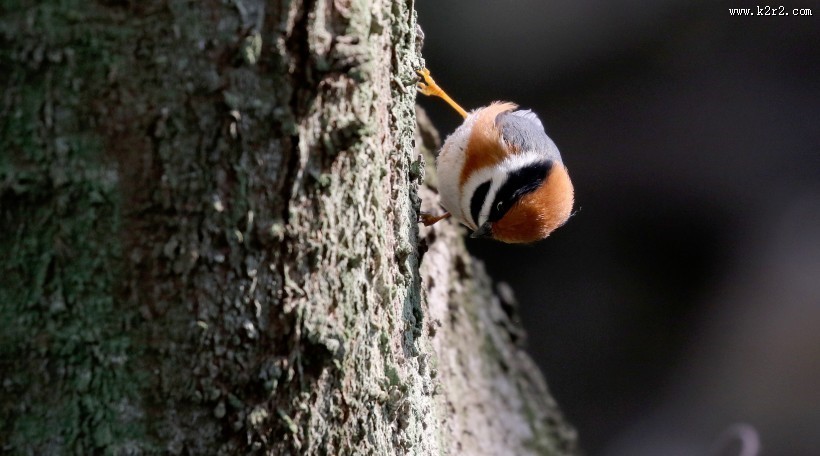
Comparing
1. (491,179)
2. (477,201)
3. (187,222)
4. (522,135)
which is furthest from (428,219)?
(187,222)

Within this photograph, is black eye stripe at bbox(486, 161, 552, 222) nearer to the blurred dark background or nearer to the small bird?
the small bird

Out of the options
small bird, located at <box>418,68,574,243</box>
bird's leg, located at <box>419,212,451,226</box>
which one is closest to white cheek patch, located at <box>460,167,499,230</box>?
small bird, located at <box>418,68,574,243</box>

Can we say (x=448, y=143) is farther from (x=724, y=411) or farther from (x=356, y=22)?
(x=724, y=411)

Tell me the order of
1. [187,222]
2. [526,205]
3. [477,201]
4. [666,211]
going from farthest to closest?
[666,211] → [477,201] → [526,205] → [187,222]

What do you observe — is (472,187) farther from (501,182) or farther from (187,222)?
(187,222)

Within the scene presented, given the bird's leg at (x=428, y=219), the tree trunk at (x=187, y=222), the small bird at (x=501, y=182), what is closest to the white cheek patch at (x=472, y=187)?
the small bird at (x=501, y=182)

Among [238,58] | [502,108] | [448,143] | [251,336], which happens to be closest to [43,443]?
[251,336]
